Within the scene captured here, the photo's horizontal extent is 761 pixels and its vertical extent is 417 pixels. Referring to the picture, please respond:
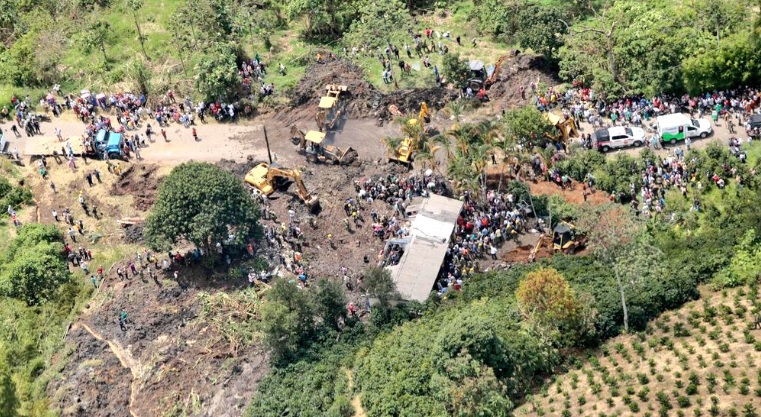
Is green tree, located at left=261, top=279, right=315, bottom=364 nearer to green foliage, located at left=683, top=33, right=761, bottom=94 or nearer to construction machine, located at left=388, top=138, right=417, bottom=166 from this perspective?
construction machine, located at left=388, top=138, right=417, bottom=166

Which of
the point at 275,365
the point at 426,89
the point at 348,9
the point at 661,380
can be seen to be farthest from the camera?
the point at 348,9

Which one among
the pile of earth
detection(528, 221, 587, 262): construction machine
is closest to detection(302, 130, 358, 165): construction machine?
the pile of earth

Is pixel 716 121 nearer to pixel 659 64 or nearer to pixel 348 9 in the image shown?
pixel 659 64

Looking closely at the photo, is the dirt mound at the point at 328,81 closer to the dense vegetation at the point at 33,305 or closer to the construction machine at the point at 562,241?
the construction machine at the point at 562,241

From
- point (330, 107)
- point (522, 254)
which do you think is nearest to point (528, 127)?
point (522, 254)

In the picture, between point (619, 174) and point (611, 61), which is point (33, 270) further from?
point (611, 61)

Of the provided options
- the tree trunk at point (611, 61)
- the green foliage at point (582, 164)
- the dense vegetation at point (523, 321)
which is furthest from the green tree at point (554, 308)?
the tree trunk at point (611, 61)

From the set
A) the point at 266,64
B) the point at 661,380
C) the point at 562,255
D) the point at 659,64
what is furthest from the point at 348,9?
the point at 661,380
